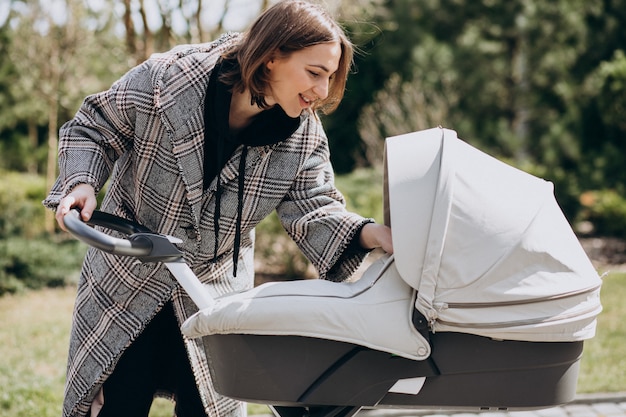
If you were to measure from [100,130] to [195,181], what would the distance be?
12.8 inches

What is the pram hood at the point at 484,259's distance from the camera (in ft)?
5.92

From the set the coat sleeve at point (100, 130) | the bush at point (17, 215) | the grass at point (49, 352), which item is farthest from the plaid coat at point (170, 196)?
the bush at point (17, 215)

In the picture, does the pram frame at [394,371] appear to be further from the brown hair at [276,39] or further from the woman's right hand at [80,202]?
the brown hair at [276,39]

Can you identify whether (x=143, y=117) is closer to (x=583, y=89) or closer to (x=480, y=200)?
(x=480, y=200)

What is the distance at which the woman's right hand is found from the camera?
2.01 meters

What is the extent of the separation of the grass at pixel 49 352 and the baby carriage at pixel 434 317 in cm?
223

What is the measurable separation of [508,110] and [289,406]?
14.2 metres

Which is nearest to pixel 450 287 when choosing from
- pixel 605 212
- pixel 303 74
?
pixel 303 74

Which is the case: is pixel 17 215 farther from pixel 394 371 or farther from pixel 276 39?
pixel 394 371

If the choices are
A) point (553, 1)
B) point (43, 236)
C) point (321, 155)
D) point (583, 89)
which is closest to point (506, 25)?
point (553, 1)

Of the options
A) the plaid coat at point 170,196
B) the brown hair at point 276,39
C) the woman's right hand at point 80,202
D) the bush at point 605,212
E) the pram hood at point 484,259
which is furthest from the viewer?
the bush at point 605,212

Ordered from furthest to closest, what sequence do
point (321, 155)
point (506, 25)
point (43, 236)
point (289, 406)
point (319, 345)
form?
point (506, 25), point (43, 236), point (321, 155), point (289, 406), point (319, 345)

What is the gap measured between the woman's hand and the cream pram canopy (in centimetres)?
27

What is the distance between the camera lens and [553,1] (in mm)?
13508
